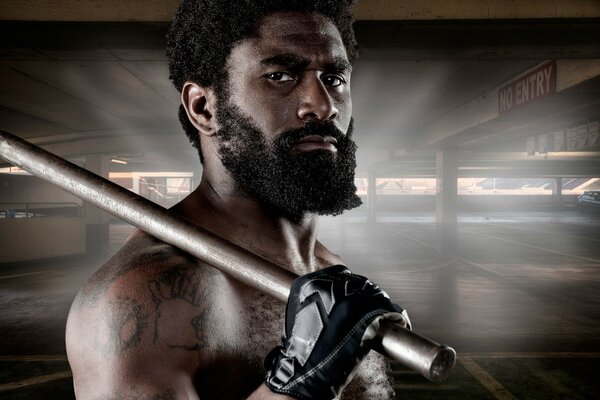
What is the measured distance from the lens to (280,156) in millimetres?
1493

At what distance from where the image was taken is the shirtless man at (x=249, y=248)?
3.49 ft

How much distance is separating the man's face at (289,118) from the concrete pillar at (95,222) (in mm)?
15919

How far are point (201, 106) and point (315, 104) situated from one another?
46 cm

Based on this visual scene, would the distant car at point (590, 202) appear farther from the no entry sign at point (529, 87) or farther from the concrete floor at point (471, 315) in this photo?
the no entry sign at point (529, 87)

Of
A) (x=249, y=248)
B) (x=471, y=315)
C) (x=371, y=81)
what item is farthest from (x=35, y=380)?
(x=371, y=81)

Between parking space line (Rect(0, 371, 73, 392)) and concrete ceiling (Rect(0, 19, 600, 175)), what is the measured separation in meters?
3.83

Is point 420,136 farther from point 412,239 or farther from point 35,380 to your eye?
point 35,380

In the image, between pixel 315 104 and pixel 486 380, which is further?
pixel 486 380

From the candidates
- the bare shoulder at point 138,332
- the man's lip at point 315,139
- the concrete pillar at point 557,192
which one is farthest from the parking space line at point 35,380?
the concrete pillar at point 557,192

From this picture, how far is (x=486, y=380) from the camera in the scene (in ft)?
17.1

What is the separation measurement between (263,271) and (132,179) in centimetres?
3616

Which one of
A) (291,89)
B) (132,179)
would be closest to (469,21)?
(291,89)

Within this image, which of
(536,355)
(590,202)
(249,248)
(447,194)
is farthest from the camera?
(590,202)

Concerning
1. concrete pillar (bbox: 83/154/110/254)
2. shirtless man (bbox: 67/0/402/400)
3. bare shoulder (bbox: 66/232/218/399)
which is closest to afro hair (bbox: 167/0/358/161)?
shirtless man (bbox: 67/0/402/400)
